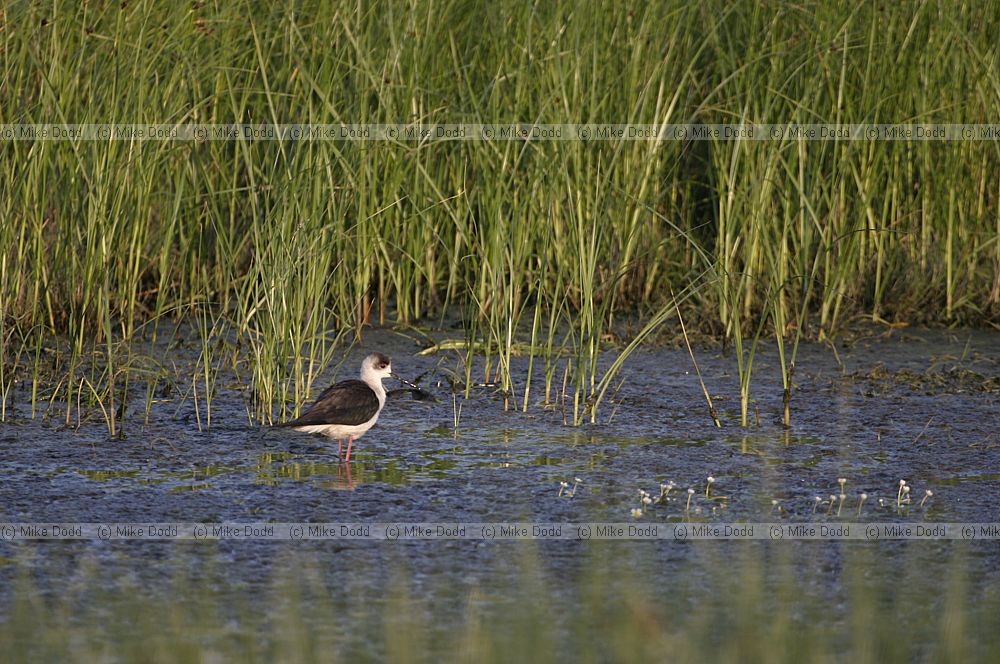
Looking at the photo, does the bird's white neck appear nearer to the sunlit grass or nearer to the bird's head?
the bird's head

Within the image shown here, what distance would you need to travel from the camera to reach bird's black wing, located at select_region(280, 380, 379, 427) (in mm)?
5273

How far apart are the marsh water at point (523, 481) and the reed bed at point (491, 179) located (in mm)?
289

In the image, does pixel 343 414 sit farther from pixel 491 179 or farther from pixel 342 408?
pixel 491 179

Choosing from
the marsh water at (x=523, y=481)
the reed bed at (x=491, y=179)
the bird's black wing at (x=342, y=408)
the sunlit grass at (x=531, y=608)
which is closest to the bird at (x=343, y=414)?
the bird's black wing at (x=342, y=408)

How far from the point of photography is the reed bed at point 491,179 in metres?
6.15

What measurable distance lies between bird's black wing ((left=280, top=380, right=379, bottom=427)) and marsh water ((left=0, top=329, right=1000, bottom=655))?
0.15 meters

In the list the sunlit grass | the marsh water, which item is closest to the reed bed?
the marsh water

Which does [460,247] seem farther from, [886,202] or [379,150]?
[886,202]

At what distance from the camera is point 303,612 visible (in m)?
3.68

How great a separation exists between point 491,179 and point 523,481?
205cm

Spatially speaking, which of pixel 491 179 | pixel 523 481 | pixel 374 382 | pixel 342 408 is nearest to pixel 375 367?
pixel 374 382

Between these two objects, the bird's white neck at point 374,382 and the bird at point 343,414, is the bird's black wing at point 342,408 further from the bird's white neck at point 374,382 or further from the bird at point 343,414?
the bird's white neck at point 374,382

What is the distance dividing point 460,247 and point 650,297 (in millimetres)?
1070

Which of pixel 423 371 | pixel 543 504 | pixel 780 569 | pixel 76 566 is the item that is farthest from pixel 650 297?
pixel 76 566
